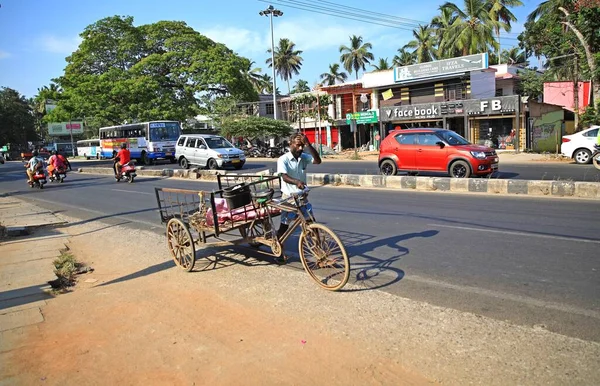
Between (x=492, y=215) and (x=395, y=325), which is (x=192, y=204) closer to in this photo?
(x=395, y=325)

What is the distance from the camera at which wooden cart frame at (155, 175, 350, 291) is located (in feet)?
16.0

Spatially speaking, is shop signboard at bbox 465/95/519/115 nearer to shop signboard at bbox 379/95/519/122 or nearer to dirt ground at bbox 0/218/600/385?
shop signboard at bbox 379/95/519/122

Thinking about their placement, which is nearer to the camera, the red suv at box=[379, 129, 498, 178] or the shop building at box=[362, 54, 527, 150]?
the red suv at box=[379, 129, 498, 178]

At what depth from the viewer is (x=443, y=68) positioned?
1332 inches

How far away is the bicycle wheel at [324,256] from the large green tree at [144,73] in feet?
132

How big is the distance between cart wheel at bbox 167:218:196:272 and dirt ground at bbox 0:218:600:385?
631 millimetres

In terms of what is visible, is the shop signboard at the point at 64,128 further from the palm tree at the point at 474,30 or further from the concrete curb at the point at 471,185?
the concrete curb at the point at 471,185

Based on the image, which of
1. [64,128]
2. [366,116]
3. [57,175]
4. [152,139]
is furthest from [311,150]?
[64,128]

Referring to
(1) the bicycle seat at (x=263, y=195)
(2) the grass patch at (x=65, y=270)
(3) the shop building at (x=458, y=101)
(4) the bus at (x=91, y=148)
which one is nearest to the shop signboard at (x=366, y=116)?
(3) the shop building at (x=458, y=101)

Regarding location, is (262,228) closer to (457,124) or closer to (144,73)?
(457,124)

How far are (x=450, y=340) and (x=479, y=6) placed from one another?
43.5 metres

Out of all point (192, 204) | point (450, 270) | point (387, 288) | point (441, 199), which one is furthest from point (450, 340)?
point (441, 199)

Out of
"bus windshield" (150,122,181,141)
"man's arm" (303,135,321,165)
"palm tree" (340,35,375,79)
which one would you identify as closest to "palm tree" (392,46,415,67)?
"palm tree" (340,35,375,79)

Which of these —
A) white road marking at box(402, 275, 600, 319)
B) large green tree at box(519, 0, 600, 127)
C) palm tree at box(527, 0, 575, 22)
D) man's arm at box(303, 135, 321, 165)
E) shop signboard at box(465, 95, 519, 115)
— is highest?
palm tree at box(527, 0, 575, 22)
